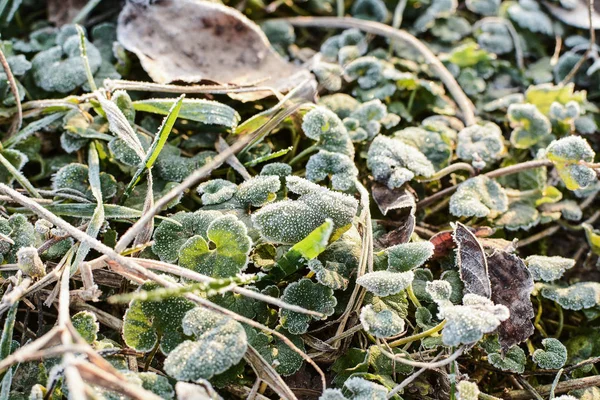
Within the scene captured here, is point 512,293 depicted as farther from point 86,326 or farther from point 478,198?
point 86,326

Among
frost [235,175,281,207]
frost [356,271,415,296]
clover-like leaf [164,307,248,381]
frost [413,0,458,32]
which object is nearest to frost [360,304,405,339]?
frost [356,271,415,296]

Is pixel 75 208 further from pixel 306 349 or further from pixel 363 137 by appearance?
pixel 363 137

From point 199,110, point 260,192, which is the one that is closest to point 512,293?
point 260,192

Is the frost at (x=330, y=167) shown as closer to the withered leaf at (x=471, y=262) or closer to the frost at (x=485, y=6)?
the withered leaf at (x=471, y=262)

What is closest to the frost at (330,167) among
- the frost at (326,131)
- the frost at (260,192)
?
the frost at (326,131)

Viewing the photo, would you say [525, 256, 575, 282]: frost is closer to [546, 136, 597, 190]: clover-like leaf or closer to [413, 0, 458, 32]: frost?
[546, 136, 597, 190]: clover-like leaf
